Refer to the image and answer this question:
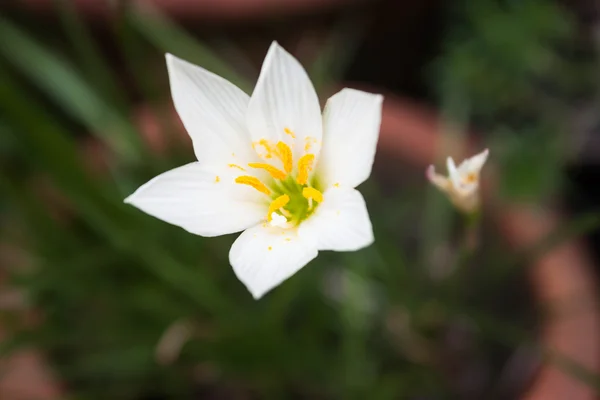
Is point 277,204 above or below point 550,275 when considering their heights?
above

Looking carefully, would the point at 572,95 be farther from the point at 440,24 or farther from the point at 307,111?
the point at 307,111

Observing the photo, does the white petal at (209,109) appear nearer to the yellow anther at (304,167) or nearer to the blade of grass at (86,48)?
the yellow anther at (304,167)

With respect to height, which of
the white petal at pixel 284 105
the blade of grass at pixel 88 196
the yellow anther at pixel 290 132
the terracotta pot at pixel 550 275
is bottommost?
the terracotta pot at pixel 550 275

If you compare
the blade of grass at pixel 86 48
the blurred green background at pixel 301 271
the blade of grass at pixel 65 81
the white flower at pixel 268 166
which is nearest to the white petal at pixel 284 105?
the white flower at pixel 268 166

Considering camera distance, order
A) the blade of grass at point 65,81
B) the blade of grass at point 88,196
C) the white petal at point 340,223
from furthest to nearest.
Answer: the blade of grass at point 65,81 → the blade of grass at point 88,196 → the white petal at point 340,223

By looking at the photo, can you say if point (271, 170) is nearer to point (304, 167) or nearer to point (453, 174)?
point (304, 167)

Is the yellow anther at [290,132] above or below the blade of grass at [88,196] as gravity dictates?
above

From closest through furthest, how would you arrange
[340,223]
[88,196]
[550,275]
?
1. [340,223]
2. [88,196]
3. [550,275]

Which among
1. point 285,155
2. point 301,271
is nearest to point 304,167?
point 285,155
